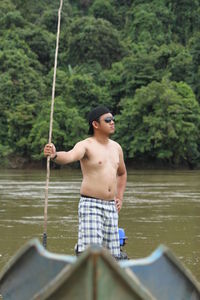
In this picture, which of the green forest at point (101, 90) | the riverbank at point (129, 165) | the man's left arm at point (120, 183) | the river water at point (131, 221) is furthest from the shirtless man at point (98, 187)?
the riverbank at point (129, 165)

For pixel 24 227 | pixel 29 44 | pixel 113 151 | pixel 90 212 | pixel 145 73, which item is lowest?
pixel 24 227

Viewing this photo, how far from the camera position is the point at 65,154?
4.88 meters

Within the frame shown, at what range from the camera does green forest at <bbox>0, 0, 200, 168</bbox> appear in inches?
1569

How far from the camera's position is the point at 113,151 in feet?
17.4

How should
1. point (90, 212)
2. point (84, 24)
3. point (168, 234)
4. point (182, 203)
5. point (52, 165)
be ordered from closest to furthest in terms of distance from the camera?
point (90, 212)
point (168, 234)
point (182, 203)
point (52, 165)
point (84, 24)

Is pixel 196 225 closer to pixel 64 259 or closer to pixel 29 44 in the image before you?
→ pixel 64 259

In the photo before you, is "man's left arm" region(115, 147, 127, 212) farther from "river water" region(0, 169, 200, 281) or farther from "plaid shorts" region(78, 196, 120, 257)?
"river water" region(0, 169, 200, 281)

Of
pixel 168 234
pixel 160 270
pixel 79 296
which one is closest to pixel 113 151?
pixel 160 270

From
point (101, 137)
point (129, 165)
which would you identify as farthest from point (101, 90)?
point (101, 137)

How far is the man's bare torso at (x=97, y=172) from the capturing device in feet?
16.8

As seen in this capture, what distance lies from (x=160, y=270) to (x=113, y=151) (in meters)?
1.60

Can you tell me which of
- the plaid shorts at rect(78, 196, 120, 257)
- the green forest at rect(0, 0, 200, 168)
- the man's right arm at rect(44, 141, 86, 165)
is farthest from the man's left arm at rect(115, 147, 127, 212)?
the green forest at rect(0, 0, 200, 168)

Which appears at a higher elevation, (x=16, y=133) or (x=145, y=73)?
(x=145, y=73)

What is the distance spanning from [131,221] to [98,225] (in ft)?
22.3
